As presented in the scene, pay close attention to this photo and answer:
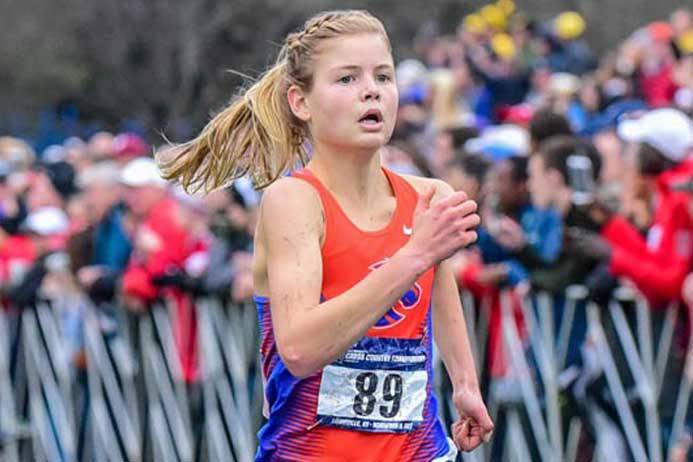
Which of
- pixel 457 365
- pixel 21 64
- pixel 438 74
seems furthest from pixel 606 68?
pixel 21 64

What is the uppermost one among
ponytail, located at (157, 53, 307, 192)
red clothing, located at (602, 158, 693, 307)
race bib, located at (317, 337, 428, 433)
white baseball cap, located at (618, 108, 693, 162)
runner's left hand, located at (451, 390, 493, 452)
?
white baseball cap, located at (618, 108, 693, 162)

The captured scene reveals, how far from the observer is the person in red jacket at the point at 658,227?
7.82 m

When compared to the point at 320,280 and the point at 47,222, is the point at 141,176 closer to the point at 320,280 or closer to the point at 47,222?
the point at 47,222

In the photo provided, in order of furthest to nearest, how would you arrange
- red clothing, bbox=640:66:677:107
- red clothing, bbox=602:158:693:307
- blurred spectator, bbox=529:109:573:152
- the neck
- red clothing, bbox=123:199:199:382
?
red clothing, bbox=640:66:677:107 → red clothing, bbox=123:199:199:382 → blurred spectator, bbox=529:109:573:152 → red clothing, bbox=602:158:693:307 → the neck

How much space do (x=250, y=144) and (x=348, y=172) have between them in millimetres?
397

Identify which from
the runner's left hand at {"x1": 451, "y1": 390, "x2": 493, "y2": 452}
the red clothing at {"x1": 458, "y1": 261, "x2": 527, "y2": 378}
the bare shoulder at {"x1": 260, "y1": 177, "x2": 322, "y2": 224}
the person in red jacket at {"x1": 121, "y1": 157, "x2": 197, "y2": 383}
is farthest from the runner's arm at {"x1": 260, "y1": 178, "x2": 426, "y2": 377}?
the person in red jacket at {"x1": 121, "y1": 157, "x2": 197, "y2": 383}

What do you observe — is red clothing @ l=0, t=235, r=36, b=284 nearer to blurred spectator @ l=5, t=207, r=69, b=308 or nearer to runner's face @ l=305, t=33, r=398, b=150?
blurred spectator @ l=5, t=207, r=69, b=308

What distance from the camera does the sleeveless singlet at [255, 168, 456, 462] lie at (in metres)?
5.08

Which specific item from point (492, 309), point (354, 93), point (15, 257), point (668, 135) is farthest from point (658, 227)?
point (15, 257)

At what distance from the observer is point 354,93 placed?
5090mm

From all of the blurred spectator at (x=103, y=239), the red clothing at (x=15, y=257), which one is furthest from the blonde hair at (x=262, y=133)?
the red clothing at (x=15, y=257)

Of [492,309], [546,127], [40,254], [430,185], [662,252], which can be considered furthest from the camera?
[40,254]

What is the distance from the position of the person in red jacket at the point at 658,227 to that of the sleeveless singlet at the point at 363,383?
2.85 meters

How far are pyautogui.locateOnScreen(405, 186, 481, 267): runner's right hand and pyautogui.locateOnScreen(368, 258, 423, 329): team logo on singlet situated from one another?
28 centimetres
